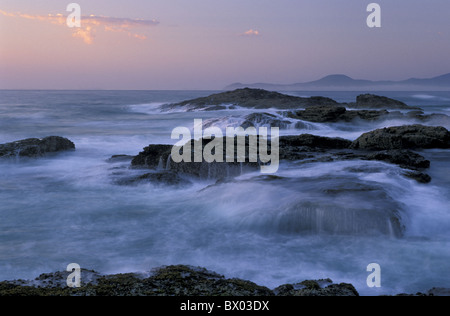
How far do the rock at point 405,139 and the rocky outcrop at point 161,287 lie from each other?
11732 millimetres

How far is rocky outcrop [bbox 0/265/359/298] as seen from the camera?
458 centimetres

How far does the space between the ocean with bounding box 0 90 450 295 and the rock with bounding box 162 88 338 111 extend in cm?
3117

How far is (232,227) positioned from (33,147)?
11.3 meters

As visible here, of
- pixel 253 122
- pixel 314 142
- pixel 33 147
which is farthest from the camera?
pixel 253 122

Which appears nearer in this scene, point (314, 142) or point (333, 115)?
point (314, 142)

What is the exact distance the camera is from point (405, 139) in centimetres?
1620

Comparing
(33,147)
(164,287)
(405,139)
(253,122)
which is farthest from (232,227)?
(253,122)

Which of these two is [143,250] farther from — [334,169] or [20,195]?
[334,169]

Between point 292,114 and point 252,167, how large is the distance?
18.4 m

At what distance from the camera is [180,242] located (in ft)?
26.5

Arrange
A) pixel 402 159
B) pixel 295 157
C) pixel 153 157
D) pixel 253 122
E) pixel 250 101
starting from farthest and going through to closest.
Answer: pixel 250 101 < pixel 253 122 < pixel 295 157 < pixel 153 157 < pixel 402 159

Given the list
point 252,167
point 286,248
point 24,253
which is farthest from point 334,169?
point 24,253

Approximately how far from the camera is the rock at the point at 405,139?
621 inches

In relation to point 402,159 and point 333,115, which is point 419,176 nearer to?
point 402,159
